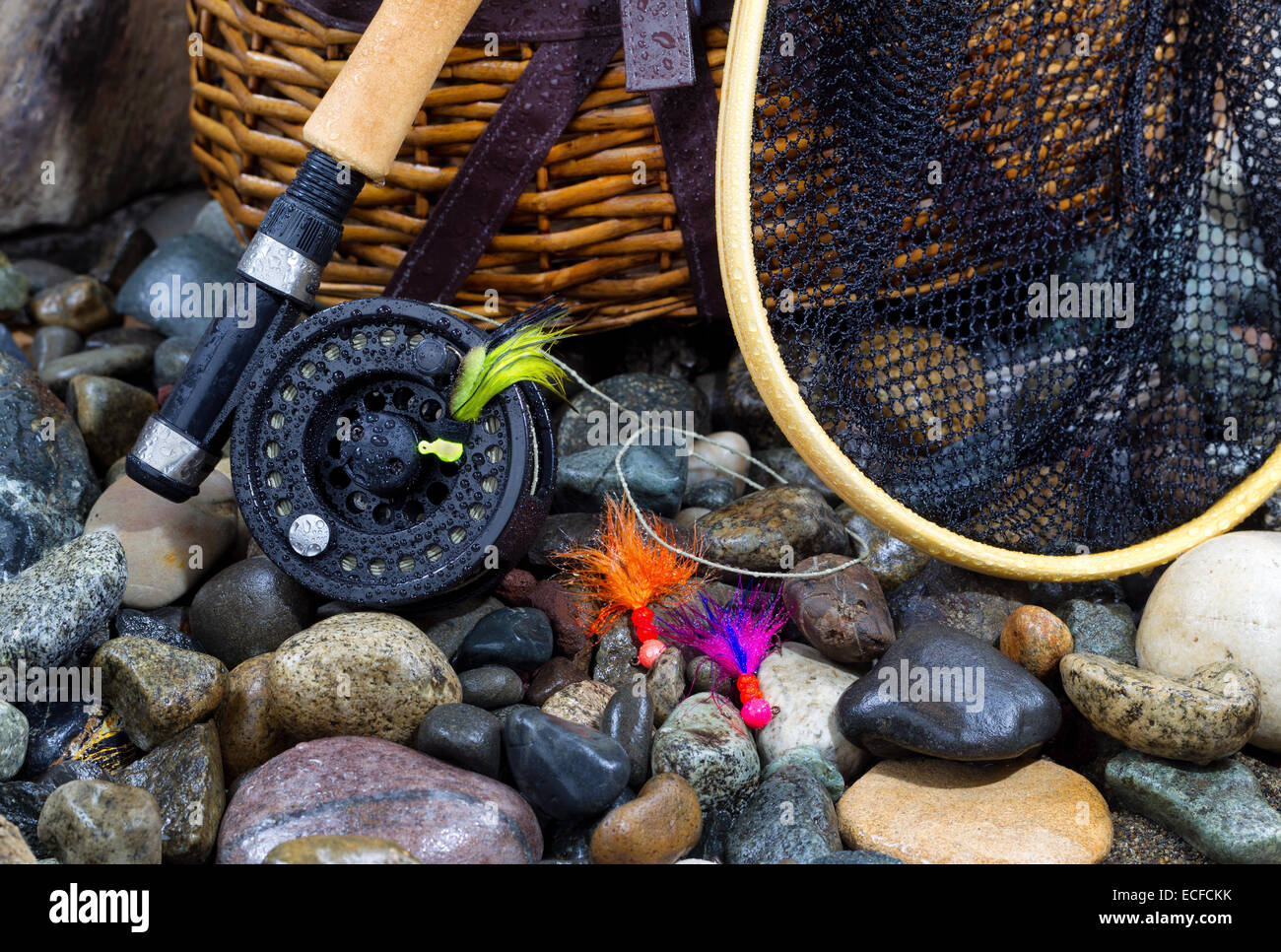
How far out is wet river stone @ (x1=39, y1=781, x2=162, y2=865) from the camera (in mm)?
1520

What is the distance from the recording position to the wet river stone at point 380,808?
63.4 inches

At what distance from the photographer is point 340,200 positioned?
6.77ft

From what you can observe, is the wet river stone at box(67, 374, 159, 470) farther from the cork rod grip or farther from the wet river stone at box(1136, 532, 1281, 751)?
the wet river stone at box(1136, 532, 1281, 751)

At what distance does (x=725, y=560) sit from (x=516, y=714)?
1.90ft

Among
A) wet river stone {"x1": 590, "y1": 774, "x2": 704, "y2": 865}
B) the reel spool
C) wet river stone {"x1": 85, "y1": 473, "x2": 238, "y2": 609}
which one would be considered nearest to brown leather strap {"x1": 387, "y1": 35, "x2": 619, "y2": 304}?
the reel spool

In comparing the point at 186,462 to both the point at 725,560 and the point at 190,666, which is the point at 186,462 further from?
the point at 725,560

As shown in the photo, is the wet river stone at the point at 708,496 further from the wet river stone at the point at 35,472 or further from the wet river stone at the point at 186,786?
the wet river stone at the point at 35,472

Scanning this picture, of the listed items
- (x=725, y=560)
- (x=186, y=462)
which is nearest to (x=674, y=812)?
(x=725, y=560)

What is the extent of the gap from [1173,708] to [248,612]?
5.08ft

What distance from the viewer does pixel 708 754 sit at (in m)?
1.79

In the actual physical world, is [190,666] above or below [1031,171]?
below

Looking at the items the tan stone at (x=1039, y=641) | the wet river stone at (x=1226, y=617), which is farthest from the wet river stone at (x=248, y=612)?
the wet river stone at (x=1226, y=617)

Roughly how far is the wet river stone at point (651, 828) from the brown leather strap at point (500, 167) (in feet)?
3.79
